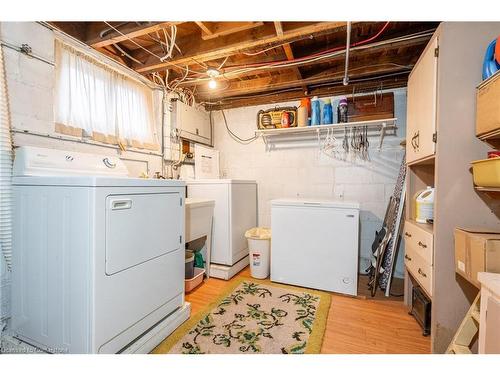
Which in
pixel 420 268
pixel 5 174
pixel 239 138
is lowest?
pixel 420 268

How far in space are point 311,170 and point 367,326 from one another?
1.77 metres

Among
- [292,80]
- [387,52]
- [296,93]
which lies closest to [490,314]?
[387,52]

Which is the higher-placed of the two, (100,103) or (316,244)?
(100,103)

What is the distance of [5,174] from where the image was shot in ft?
4.28

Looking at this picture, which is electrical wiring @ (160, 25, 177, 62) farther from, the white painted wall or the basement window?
the white painted wall

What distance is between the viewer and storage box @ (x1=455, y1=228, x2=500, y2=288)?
3.39 ft

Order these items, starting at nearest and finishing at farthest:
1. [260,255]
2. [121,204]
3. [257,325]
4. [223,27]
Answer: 1. [121,204]
2. [257,325]
3. [223,27]
4. [260,255]

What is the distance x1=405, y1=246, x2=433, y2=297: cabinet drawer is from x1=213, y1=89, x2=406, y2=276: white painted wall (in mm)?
837

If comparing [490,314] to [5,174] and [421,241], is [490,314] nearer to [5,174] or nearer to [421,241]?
[421,241]

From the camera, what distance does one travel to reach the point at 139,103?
2340mm

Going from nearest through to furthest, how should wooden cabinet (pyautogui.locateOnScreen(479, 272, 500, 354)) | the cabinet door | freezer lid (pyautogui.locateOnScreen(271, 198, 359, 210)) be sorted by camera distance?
wooden cabinet (pyautogui.locateOnScreen(479, 272, 500, 354)), the cabinet door, freezer lid (pyautogui.locateOnScreen(271, 198, 359, 210))

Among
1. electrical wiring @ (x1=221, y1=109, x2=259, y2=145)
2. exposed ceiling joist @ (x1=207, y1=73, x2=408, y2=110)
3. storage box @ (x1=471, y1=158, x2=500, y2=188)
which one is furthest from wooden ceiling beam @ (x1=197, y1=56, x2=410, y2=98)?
storage box @ (x1=471, y1=158, x2=500, y2=188)
